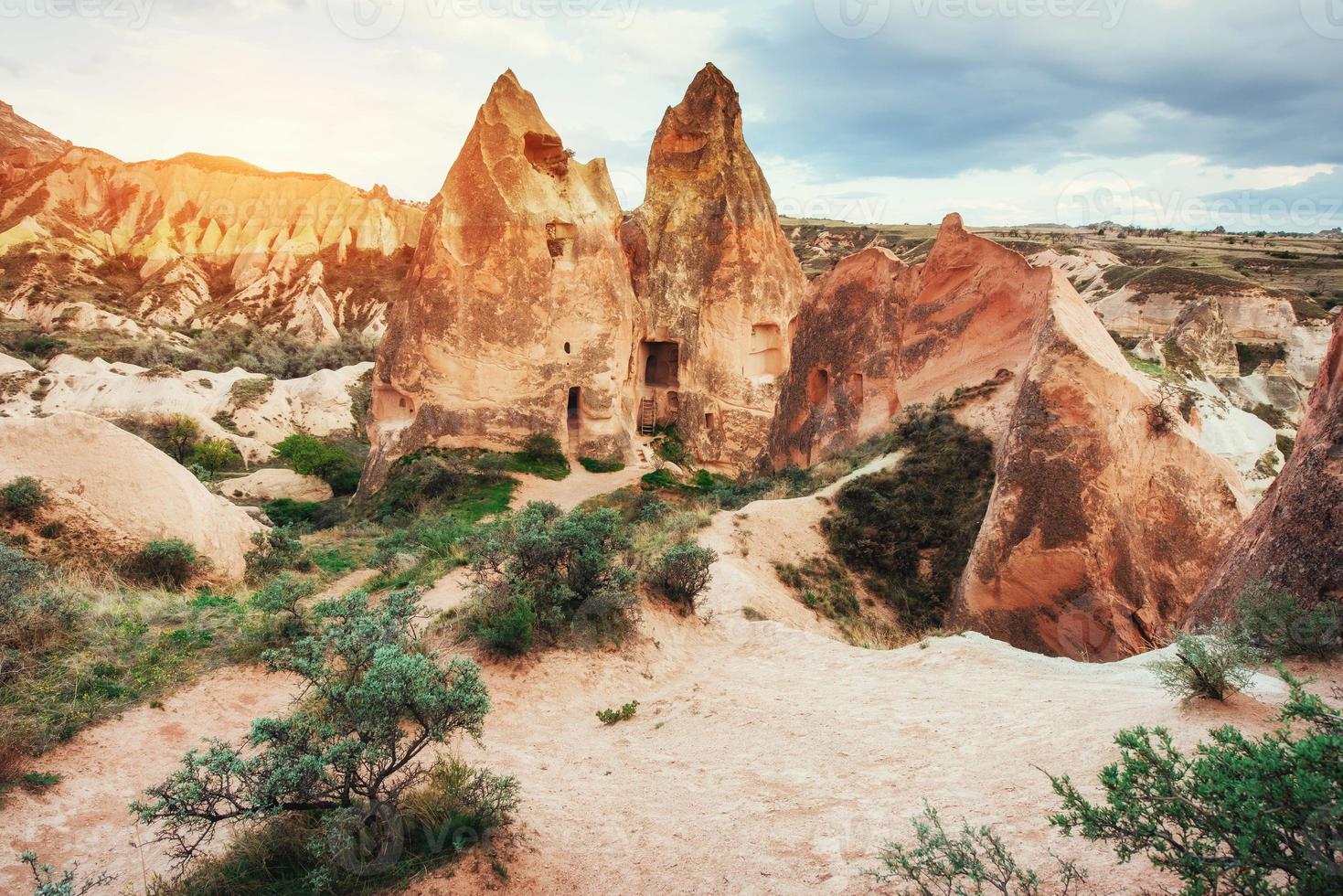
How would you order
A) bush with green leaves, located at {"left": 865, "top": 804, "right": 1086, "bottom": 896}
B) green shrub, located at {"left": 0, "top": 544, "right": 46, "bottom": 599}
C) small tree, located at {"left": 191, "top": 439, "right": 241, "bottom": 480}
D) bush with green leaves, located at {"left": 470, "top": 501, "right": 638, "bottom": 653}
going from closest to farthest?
1. bush with green leaves, located at {"left": 865, "top": 804, "right": 1086, "bottom": 896}
2. green shrub, located at {"left": 0, "top": 544, "right": 46, "bottom": 599}
3. bush with green leaves, located at {"left": 470, "top": 501, "right": 638, "bottom": 653}
4. small tree, located at {"left": 191, "top": 439, "right": 241, "bottom": 480}

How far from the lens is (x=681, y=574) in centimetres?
877

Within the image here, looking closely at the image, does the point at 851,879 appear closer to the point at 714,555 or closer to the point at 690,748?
the point at 690,748

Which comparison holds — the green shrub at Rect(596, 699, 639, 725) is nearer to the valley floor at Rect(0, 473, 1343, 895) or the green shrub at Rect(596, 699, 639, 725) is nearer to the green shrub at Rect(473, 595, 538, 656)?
the valley floor at Rect(0, 473, 1343, 895)

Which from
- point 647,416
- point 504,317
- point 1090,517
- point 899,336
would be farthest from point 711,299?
point 1090,517

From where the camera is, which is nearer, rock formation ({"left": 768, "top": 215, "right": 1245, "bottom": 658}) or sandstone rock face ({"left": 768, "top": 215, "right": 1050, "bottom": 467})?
rock formation ({"left": 768, "top": 215, "right": 1245, "bottom": 658})

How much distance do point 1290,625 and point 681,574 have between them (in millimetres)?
5613

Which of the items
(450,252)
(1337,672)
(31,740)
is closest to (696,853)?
(1337,672)

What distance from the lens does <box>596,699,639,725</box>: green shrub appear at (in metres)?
6.14

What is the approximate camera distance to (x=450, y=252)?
20.8m

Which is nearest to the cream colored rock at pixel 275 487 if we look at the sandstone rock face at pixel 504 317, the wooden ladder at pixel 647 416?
the sandstone rock face at pixel 504 317

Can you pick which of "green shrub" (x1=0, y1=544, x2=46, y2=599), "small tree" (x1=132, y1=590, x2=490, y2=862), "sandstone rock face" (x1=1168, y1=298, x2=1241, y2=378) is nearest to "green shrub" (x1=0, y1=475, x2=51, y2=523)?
"green shrub" (x1=0, y1=544, x2=46, y2=599)

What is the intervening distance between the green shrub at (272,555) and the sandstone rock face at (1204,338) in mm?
22758

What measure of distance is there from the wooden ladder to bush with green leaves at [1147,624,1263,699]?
22.8 m

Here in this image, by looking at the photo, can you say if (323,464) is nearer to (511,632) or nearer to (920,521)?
(920,521)
